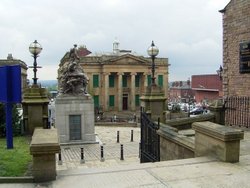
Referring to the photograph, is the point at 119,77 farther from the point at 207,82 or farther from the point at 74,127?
the point at 74,127

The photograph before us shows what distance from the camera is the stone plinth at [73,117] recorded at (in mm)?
20047

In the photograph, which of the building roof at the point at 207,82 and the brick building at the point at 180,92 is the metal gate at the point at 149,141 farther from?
the brick building at the point at 180,92

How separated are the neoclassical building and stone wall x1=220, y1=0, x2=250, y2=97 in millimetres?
49096

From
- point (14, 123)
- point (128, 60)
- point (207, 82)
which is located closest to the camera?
point (14, 123)

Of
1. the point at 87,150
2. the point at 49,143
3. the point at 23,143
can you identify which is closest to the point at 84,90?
the point at 87,150

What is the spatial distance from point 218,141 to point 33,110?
282 inches

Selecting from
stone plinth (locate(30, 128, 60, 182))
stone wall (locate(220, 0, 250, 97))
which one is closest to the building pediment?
stone wall (locate(220, 0, 250, 97))

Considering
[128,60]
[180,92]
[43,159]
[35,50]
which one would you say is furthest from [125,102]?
[43,159]

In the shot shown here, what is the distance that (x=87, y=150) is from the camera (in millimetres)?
18219

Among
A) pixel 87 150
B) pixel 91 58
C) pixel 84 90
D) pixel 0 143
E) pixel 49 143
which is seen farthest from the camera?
pixel 91 58

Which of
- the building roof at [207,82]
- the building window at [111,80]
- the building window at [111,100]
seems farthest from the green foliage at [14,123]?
the building roof at [207,82]

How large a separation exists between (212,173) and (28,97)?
788cm

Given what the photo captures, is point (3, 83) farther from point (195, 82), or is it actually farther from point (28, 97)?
point (195, 82)

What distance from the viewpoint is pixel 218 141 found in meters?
7.07
